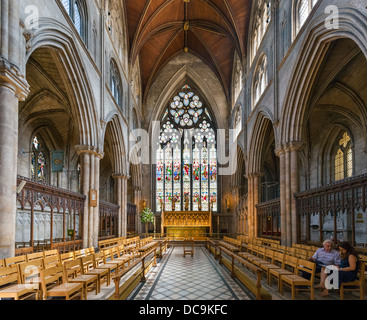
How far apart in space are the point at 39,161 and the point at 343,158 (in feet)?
60.8

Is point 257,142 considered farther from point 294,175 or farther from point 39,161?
point 39,161

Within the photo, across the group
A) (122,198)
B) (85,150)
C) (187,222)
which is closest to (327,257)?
(85,150)

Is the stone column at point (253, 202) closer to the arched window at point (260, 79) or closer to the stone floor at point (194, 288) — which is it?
the arched window at point (260, 79)

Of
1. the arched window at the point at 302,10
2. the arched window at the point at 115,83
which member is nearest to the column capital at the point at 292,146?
the arched window at the point at 302,10

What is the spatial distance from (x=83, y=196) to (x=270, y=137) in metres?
13.0

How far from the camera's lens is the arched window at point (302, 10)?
12039 mm

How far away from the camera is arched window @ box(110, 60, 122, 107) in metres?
18.7

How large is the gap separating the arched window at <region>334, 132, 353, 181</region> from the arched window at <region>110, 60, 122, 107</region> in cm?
1370

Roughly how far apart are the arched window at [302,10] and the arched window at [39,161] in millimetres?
15876

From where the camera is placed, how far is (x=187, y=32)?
27547 millimetres

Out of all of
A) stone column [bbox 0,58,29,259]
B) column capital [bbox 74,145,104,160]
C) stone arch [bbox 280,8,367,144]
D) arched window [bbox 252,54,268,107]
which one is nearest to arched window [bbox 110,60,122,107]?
column capital [bbox 74,145,104,160]

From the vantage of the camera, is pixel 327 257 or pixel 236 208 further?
pixel 236 208
